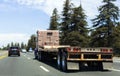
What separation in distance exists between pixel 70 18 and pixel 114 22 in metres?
25.0

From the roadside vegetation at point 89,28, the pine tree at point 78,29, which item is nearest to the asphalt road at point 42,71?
the roadside vegetation at point 89,28

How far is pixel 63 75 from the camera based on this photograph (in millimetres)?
18062

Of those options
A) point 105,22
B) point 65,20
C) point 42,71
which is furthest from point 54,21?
point 42,71

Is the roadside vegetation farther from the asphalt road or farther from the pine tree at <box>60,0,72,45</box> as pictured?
the asphalt road

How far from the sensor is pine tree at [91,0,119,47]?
2694 inches

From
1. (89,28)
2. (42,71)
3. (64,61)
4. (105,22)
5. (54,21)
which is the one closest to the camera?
(64,61)

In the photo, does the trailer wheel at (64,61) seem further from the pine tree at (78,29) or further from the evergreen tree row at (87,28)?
the pine tree at (78,29)

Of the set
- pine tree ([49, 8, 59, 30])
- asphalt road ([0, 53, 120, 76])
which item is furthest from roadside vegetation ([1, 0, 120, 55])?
asphalt road ([0, 53, 120, 76])

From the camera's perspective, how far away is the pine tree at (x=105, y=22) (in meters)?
68.4

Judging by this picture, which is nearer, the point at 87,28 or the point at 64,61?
the point at 64,61

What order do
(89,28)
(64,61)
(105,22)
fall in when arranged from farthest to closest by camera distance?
(89,28)
(105,22)
(64,61)

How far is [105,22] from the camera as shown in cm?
6950

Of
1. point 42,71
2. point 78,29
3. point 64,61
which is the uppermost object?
point 78,29

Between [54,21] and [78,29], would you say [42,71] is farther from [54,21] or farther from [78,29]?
[54,21]
